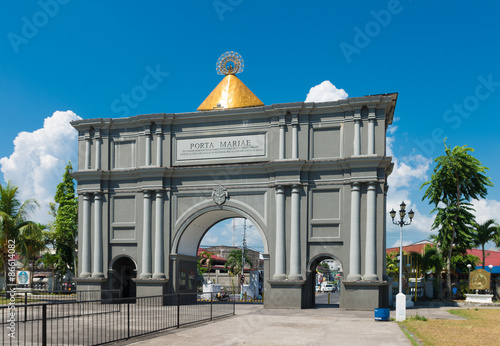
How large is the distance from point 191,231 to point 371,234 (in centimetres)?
1138

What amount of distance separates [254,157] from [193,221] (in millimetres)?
5527

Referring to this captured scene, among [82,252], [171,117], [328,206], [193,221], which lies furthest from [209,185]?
[82,252]

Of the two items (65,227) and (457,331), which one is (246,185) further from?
(65,227)

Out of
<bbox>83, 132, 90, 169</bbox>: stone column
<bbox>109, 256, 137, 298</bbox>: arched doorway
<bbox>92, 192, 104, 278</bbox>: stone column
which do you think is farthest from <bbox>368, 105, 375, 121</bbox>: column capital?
<bbox>83, 132, 90, 169</bbox>: stone column

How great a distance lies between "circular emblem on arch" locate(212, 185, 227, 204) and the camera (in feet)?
96.0

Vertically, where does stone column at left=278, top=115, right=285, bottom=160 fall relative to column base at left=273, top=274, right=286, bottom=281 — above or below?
above

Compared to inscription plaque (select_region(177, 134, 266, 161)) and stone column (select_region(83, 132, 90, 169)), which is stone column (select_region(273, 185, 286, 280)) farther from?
stone column (select_region(83, 132, 90, 169))

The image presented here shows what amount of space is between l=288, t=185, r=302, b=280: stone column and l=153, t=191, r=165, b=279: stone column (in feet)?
25.9

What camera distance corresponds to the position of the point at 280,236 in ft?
90.7

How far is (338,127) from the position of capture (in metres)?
27.8

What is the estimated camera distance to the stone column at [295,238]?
89.1 ft

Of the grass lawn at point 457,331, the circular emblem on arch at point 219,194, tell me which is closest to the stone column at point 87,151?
the circular emblem on arch at point 219,194

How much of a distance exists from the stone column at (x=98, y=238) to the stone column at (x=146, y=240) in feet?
9.89

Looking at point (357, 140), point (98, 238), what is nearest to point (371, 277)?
point (357, 140)
